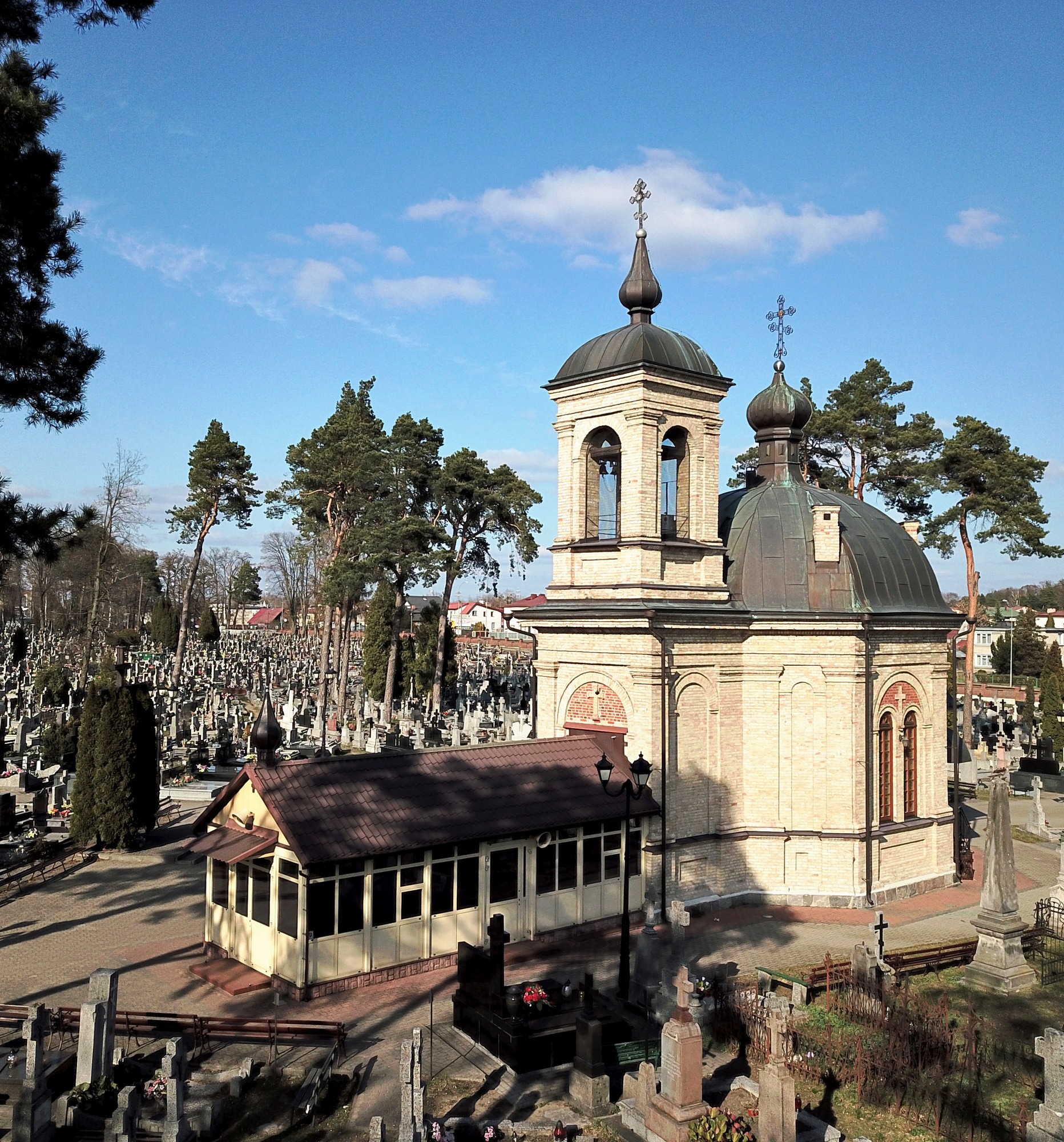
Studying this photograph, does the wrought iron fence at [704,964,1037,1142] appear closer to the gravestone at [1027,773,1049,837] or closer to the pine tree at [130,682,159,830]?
the pine tree at [130,682,159,830]

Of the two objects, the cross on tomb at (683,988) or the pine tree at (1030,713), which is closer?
the cross on tomb at (683,988)

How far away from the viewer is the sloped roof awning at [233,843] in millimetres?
13047

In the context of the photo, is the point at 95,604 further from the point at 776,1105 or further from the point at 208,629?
the point at 208,629

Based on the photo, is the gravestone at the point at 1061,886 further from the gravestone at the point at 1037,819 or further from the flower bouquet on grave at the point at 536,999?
the flower bouquet on grave at the point at 536,999

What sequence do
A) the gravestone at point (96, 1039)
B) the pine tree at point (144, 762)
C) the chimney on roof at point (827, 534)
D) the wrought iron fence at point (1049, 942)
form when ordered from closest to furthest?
1. the gravestone at point (96, 1039)
2. the wrought iron fence at point (1049, 942)
3. the chimney on roof at point (827, 534)
4. the pine tree at point (144, 762)

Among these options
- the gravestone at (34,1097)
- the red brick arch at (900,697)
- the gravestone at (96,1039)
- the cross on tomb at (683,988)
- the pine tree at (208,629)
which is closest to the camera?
the gravestone at (34,1097)

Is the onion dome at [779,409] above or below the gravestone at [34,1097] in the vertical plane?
above

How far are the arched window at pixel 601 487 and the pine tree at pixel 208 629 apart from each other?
186 ft

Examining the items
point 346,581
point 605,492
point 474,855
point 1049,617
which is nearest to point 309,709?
point 346,581

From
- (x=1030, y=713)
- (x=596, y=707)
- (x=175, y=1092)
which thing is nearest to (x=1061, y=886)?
(x=596, y=707)

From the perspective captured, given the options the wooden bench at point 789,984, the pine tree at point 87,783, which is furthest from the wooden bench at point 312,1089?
the pine tree at point 87,783

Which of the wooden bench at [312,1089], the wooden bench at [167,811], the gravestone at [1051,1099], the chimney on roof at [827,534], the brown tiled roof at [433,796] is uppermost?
the chimney on roof at [827,534]

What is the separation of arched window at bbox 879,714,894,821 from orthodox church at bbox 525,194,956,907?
4 centimetres

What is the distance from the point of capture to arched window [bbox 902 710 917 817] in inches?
768
